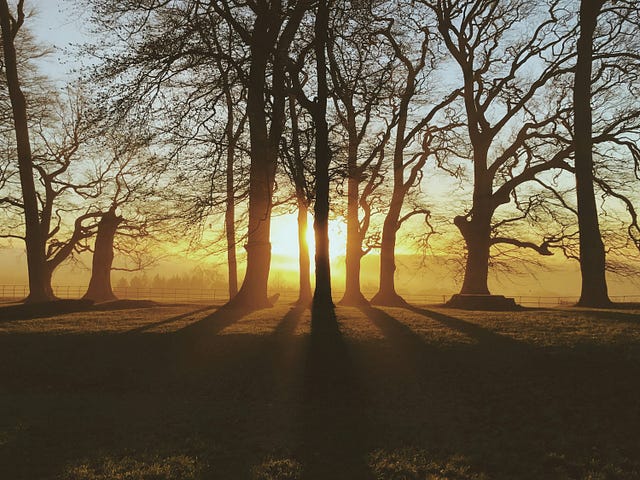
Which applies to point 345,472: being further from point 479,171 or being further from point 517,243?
point 517,243

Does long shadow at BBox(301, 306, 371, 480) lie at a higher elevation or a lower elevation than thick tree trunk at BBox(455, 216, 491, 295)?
lower

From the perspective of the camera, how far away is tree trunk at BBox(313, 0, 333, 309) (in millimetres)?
13273

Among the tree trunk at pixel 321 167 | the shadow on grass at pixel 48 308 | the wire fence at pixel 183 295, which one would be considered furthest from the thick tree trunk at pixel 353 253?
the wire fence at pixel 183 295

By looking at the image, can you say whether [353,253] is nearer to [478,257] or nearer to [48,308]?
[478,257]

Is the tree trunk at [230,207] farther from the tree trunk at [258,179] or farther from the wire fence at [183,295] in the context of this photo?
the wire fence at [183,295]

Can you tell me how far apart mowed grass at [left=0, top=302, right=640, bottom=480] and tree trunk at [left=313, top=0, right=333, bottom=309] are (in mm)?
1203

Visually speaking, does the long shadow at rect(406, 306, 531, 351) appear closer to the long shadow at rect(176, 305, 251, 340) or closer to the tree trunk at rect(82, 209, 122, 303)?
the long shadow at rect(176, 305, 251, 340)

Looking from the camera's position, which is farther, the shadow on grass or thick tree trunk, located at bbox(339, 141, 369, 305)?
thick tree trunk, located at bbox(339, 141, 369, 305)

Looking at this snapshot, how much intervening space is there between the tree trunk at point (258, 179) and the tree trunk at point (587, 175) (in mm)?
11713

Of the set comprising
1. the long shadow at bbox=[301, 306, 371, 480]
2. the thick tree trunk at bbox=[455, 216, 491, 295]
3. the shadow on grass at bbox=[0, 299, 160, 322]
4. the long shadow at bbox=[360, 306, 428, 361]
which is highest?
the thick tree trunk at bbox=[455, 216, 491, 295]

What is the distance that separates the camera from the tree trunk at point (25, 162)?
22516mm

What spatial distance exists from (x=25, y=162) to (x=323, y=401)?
19.1m

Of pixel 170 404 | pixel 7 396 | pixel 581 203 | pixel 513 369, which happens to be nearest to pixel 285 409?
pixel 170 404

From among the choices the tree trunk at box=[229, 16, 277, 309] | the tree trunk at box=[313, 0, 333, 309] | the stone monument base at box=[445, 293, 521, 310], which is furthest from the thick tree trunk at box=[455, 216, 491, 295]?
the tree trunk at box=[313, 0, 333, 309]
